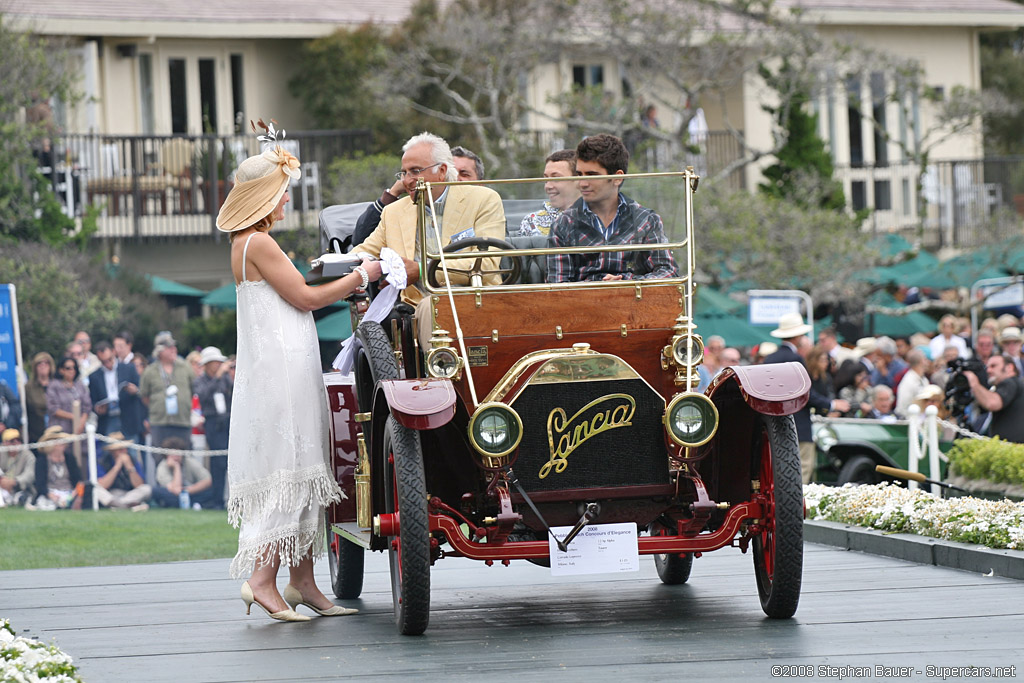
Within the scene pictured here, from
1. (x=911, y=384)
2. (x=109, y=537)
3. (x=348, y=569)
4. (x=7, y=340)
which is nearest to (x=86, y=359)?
(x=7, y=340)

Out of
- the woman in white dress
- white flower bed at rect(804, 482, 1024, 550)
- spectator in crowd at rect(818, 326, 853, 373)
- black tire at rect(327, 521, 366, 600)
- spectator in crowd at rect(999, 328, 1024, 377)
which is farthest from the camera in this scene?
spectator in crowd at rect(818, 326, 853, 373)

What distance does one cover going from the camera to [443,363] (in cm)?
703

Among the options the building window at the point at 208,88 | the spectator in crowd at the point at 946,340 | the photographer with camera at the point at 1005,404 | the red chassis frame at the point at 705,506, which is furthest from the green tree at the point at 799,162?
the red chassis frame at the point at 705,506

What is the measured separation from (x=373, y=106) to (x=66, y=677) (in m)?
24.1

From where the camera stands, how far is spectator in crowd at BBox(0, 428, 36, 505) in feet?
56.5

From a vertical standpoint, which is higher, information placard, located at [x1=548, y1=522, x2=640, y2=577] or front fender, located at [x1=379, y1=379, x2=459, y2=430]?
front fender, located at [x1=379, y1=379, x2=459, y2=430]

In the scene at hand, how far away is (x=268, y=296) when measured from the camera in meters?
7.41

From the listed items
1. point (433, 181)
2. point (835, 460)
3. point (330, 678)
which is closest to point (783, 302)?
point (835, 460)

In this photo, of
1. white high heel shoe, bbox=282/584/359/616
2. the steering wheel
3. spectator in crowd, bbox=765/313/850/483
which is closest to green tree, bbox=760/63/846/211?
spectator in crowd, bbox=765/313/850/483

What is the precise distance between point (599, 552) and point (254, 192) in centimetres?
240

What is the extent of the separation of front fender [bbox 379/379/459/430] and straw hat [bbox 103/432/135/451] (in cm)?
1042

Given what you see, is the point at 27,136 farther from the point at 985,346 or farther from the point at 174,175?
the point at 985,346

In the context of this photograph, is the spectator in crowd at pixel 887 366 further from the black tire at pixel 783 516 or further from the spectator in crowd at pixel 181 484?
the black tire at pixel 783 516

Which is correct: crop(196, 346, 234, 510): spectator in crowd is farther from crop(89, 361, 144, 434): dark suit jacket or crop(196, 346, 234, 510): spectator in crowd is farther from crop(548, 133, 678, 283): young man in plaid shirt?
crop(548, 133, 678, 283): young man in plaid shirt
